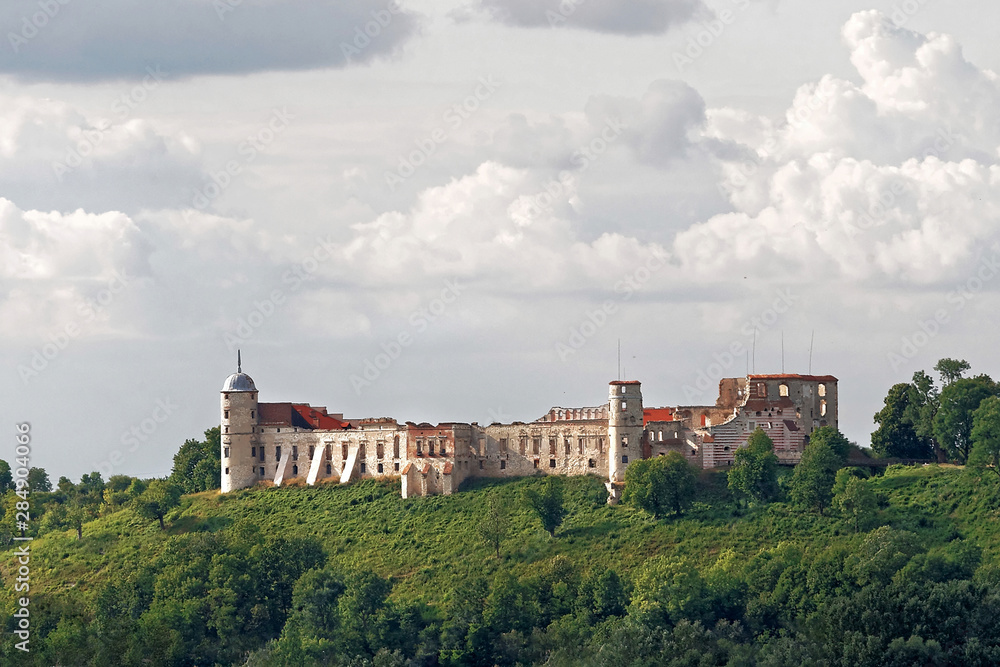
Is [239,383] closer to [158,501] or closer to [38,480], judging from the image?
[158,501]

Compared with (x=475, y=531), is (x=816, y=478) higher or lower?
higher

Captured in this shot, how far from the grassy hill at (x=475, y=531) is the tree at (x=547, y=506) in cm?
59

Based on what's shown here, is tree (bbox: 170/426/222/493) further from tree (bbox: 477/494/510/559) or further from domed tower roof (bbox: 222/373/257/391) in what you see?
tree (bbox: 477/494/510/559)

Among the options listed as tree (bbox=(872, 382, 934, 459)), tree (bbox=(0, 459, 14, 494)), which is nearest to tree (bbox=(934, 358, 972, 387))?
tree (bbox=(872, 382, 934, 459))

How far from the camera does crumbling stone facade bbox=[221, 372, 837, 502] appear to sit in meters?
131

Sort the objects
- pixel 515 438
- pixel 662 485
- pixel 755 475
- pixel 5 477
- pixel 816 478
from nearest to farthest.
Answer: pixel 816 478 < pixel 662 485 < pixel 755 475 < pixel 515 438 < pixel 5 477

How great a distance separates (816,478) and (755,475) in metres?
3.83

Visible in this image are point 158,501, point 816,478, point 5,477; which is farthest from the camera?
Answer: point 5,477

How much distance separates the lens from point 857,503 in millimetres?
121875

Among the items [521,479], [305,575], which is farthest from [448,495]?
[305,575]

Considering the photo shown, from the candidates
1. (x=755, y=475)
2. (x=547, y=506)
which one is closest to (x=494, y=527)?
(x=547, y=506)

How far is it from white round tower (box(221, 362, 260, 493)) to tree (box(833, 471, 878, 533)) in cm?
4241

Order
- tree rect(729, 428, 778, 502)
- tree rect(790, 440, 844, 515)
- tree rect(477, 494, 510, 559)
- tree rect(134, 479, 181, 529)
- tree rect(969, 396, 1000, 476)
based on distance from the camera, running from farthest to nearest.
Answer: tree rect(134, 479, 181, 529) < tree rect(477, 494, 510, 559) < tree rect(729, 428, 778, 502) < tree rect(790, 440, 844, 515) < tree rect(969, 396, 1000, 476)

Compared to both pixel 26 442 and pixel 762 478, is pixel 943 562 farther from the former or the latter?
pixel 26 442
